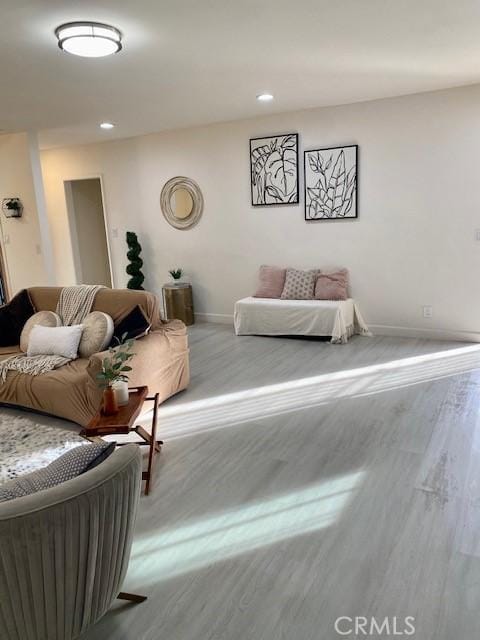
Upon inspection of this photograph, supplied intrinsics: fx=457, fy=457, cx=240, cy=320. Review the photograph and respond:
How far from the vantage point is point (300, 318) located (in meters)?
5.15

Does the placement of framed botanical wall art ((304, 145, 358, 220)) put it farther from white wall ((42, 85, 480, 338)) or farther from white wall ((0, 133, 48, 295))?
white wall ((0, 133, 48, 295))

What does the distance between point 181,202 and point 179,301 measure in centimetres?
136

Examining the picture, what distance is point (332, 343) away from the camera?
5023 millimetres

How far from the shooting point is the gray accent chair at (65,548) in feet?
3.79

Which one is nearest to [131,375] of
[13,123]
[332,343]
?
[332,343]

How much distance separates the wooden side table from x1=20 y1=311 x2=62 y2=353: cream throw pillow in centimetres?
232

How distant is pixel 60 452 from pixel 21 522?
1131 millimetres

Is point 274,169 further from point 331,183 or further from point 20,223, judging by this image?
point 20,223

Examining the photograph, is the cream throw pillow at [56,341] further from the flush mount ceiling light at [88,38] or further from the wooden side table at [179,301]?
the wooden side table at [179,301]

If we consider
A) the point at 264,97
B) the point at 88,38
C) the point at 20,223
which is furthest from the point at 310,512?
the point at 20,223

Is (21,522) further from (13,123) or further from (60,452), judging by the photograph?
(13,123)

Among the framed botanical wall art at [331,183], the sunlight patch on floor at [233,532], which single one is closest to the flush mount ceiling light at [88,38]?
the sunlight patch on floor at [233,532]

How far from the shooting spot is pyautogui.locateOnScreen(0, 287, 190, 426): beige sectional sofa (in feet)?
10.3

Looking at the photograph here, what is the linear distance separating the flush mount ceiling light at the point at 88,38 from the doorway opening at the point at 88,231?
4.44 metres
